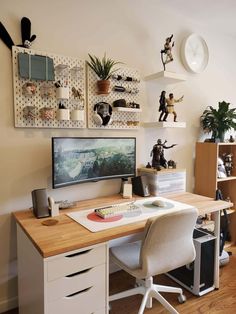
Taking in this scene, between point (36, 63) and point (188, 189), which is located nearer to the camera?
point (36, 63)

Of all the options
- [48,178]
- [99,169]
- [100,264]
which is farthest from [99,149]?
[100,264]

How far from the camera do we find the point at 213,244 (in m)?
1.95

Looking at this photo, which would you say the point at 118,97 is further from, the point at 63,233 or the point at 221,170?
the point at 221,170

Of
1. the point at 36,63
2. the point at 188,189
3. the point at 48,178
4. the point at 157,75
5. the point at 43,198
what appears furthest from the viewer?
the point at 188,189

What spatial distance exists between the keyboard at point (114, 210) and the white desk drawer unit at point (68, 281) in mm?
272

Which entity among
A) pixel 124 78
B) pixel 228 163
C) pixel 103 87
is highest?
pixel 124 78

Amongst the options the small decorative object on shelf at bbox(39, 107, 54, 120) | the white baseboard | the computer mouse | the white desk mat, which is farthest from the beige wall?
the computer mouse

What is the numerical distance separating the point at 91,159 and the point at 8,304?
3.94 ft

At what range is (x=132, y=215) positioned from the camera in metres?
1.61

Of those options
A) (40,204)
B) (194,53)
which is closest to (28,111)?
(40,204)

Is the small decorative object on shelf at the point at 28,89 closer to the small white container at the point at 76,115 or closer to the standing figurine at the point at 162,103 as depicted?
the small white container at the point at 76,115

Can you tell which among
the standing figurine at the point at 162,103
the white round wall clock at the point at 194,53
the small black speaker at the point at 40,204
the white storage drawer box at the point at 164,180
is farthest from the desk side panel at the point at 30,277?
the white round wall clock at the point at 194,53

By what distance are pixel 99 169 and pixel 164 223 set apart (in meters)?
0.78

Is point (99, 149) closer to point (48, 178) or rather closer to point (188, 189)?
point (48, 178)
